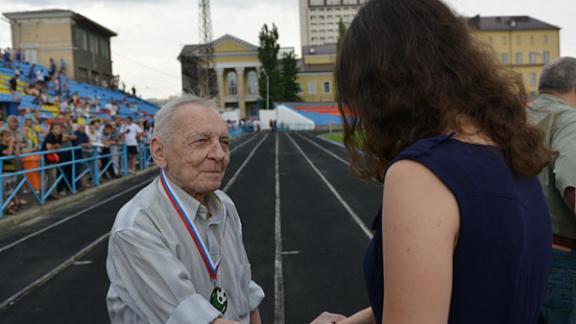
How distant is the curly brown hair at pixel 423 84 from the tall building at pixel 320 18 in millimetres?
157984

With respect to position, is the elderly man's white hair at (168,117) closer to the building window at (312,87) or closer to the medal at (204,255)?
the medal at (204,255)

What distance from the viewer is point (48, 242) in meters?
7.80

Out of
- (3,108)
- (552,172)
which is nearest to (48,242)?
(552,172)

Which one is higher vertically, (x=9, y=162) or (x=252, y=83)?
(x=252, y=83)

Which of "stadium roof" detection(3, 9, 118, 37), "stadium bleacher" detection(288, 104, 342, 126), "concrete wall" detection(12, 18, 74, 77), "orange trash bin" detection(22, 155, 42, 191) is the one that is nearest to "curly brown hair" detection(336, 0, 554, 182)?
"orange trash bin" detection(22, 155, 42, 191)

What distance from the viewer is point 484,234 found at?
1100 mm

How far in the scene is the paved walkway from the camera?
481 centimetres

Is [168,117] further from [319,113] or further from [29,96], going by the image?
[319,113]

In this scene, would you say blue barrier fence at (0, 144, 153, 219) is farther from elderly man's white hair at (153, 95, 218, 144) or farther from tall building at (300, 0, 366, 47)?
tall building at (300, 0, 366, 47)

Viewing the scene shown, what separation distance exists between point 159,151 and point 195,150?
155 mm

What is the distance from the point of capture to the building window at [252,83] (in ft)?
314

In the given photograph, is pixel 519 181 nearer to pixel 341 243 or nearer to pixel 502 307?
pixel 502 307

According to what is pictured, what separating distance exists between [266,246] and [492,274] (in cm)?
594

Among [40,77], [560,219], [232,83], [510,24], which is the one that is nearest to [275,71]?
[232,83]
